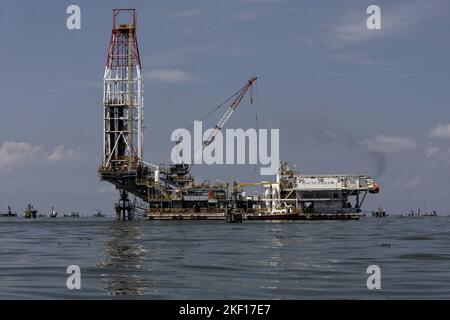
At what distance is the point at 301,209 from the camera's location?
168 metres

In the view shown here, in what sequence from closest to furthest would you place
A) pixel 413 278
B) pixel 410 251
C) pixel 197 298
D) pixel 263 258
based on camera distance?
pixel 197 298 < pixel 413 278 < pixel 263 258 < pixel 410 251

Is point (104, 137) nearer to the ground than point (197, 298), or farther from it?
farther from it

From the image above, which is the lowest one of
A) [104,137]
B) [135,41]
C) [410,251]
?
[410,251]

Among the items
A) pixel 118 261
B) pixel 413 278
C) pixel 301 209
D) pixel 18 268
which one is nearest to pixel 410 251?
pixel 413 278

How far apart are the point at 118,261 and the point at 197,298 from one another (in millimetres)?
18618
